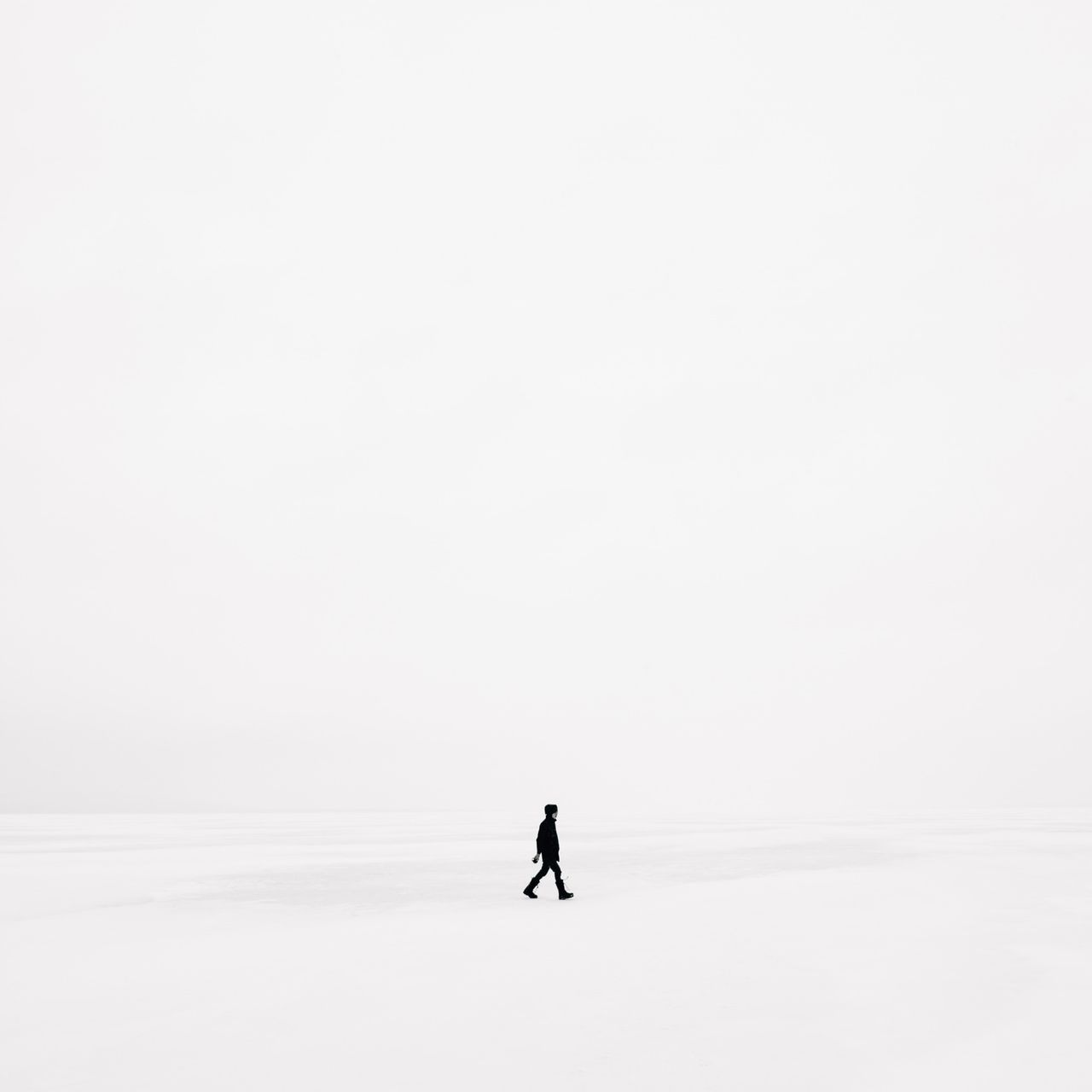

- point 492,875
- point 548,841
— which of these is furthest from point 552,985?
point 492,875

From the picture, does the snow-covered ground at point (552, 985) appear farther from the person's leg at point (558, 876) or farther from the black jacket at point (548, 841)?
the black jacket at point (548, 841)

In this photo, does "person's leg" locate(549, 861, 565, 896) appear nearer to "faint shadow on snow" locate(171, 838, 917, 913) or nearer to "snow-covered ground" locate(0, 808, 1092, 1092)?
"snow-covered ground" locate(0, 808, 1092, 1092)

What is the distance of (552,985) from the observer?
10.5m

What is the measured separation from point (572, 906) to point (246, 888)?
7.70 meters

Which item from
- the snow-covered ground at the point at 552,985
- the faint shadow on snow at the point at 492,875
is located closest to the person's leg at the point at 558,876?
the snow-covered ground at the point at 552,985

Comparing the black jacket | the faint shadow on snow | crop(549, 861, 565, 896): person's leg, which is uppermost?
the black jacket

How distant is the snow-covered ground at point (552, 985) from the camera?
7.71 m

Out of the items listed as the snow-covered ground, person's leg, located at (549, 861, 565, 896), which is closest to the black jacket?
person's leg, located at (549, 861, 565, 896)

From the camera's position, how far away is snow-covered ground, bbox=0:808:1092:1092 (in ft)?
25.3

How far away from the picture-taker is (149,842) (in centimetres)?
4125

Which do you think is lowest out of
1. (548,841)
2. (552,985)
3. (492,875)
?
(492,875)

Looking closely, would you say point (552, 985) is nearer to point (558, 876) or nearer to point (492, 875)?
point (558, 876)

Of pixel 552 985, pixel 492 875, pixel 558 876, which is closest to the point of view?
pixel 552 985

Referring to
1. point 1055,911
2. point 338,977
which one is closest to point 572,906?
point 338,977
